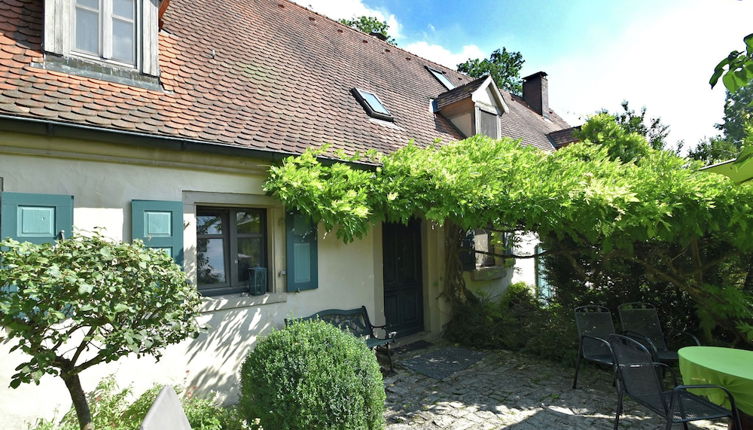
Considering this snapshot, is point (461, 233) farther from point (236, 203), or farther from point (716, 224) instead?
point (236, 203)

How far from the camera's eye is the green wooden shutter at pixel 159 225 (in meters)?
4.38

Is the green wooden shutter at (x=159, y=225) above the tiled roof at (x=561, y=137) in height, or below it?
below

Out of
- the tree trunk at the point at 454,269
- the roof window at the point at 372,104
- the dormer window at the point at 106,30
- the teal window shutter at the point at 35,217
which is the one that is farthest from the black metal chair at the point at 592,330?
the dormer window at the point at 106,30

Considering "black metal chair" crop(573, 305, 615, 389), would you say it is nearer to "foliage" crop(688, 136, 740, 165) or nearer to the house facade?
the house facade

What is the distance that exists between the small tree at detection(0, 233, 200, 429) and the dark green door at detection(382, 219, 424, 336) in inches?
177

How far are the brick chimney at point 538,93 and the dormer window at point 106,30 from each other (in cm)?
1529

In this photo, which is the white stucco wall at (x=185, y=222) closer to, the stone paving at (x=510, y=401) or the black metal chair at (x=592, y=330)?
the stone paving at (x=510, y=401)

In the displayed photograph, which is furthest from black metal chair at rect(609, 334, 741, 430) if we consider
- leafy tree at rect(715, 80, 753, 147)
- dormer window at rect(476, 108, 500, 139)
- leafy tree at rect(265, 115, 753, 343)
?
leafy tree at rect(715, 80, 753, 147)

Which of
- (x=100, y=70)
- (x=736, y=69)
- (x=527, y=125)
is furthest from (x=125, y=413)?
(x=527, y=125)

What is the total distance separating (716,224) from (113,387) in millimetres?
7065

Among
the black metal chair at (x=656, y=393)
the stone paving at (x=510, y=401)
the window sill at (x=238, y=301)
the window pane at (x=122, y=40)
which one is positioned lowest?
the stone paving at (x=510, y=401)

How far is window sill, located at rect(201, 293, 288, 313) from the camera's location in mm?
4793

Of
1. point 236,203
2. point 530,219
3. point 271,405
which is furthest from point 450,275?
point 271,405

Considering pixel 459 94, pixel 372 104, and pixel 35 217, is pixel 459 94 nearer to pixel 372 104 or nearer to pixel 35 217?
pixel 372 104
